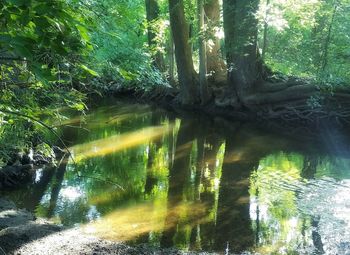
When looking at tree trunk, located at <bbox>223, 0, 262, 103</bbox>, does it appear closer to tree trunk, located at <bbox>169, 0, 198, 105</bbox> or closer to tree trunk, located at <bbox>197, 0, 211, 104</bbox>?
tree trunk, located at <bbox>197, 0, 211, 104</bbox>

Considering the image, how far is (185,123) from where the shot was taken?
17.0 meters

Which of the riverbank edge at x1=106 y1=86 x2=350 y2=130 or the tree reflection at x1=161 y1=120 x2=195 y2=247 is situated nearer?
the tree reflection at x1=161 y1=120 x2=195 y2=247

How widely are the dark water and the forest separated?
0.04m

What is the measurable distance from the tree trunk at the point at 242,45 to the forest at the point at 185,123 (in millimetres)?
59

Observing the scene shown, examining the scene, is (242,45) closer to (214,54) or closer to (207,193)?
(214,54)

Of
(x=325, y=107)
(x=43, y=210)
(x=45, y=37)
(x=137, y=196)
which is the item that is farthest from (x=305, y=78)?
(x=45, y=37)

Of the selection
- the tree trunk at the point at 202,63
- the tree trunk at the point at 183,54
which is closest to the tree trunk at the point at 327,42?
the tree trunk at the point at 202,63

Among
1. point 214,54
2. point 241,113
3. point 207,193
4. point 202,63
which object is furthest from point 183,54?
point 207,193

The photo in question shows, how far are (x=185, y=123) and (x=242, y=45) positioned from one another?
377 centimetres

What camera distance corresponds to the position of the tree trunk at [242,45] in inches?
584

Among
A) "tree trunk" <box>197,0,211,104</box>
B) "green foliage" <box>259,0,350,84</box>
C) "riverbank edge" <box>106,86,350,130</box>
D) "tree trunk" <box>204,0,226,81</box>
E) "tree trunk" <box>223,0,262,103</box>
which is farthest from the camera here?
"tree trunk" <box>204,0,226,81</box>

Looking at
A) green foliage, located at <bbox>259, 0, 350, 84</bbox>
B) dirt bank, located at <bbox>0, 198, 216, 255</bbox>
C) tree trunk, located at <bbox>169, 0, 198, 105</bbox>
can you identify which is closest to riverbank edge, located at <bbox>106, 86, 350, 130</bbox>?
tree trunk, located at <bbox>169, 0, 198, 105</bbox>

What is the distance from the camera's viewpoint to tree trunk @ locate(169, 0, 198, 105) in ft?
60.1

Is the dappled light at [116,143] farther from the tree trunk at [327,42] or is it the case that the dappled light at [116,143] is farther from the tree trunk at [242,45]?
the tree trunk at [327,42]
